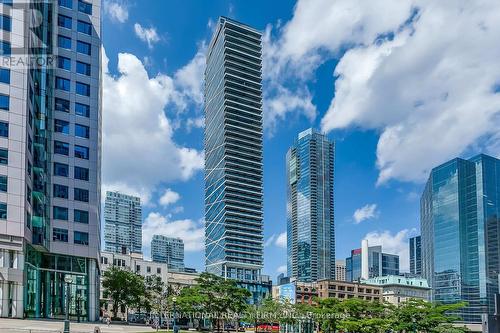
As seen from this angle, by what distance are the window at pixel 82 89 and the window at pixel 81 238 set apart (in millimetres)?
22550

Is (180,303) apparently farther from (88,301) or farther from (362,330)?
(362,330)

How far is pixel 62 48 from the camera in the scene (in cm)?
7756

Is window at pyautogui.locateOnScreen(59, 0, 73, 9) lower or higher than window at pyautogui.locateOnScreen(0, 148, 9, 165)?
higher

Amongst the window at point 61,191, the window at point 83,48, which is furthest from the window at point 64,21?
the window at point 61,191

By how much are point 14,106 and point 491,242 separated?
7457 inches

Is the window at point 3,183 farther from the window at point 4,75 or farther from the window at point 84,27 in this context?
the window at point 84,27

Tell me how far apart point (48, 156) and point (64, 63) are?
50.1 feet

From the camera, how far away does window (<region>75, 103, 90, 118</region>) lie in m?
78.7

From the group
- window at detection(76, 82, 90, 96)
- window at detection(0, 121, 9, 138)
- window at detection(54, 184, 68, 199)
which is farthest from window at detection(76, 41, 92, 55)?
window at detection(0, 121, 9, 138)

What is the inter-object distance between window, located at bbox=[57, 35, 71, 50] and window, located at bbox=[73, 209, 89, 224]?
86.1ft

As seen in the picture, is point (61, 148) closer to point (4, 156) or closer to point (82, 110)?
point (82, 110)

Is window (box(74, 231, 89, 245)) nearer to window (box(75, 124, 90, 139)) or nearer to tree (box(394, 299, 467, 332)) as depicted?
window (box(75, 124, 90, 139))

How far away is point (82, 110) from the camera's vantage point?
7919 cm

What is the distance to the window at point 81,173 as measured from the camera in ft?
253
